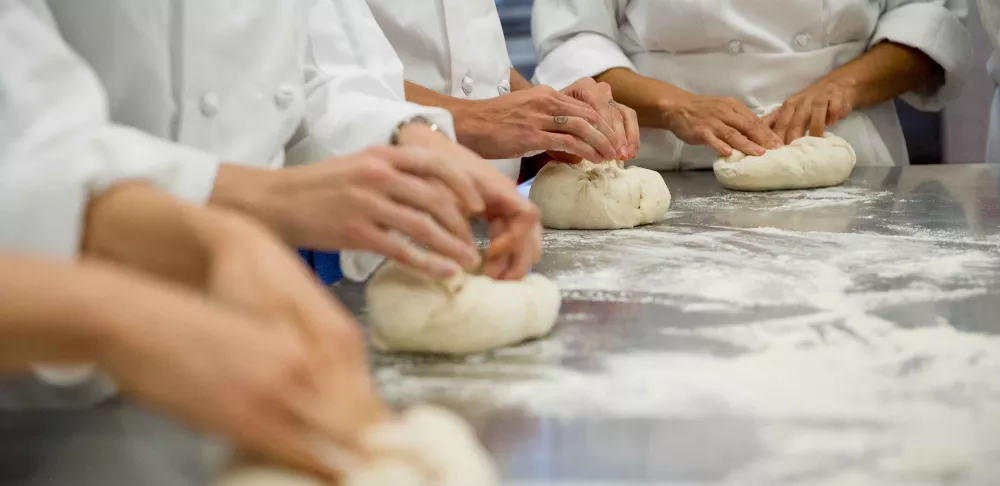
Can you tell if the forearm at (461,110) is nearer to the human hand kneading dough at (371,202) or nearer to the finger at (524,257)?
the finger at (524,257)

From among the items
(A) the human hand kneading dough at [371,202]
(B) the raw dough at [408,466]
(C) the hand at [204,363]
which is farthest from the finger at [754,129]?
(C) the hand at [204,363]

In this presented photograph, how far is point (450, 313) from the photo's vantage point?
97cm

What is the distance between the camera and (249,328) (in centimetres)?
55

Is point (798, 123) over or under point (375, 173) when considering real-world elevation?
under

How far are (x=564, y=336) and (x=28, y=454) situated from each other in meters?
0.60

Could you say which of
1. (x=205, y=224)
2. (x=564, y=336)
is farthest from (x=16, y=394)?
(x=564, y=336)

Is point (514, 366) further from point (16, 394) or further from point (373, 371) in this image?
point (16, 394)

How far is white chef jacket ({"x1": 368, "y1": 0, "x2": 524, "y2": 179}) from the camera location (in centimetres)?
183

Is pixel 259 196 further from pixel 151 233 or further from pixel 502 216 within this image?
pixel 502 216

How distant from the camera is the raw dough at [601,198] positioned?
5.60ft

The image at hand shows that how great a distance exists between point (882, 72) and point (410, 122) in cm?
171

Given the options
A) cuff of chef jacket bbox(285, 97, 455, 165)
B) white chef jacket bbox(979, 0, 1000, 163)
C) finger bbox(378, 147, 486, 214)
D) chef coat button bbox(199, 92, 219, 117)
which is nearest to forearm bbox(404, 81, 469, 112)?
cuff of chef jacket bbox(285, 97, 455, 165)

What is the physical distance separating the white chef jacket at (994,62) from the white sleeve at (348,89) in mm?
1839

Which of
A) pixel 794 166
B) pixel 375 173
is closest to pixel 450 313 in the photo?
pixel 375 173
